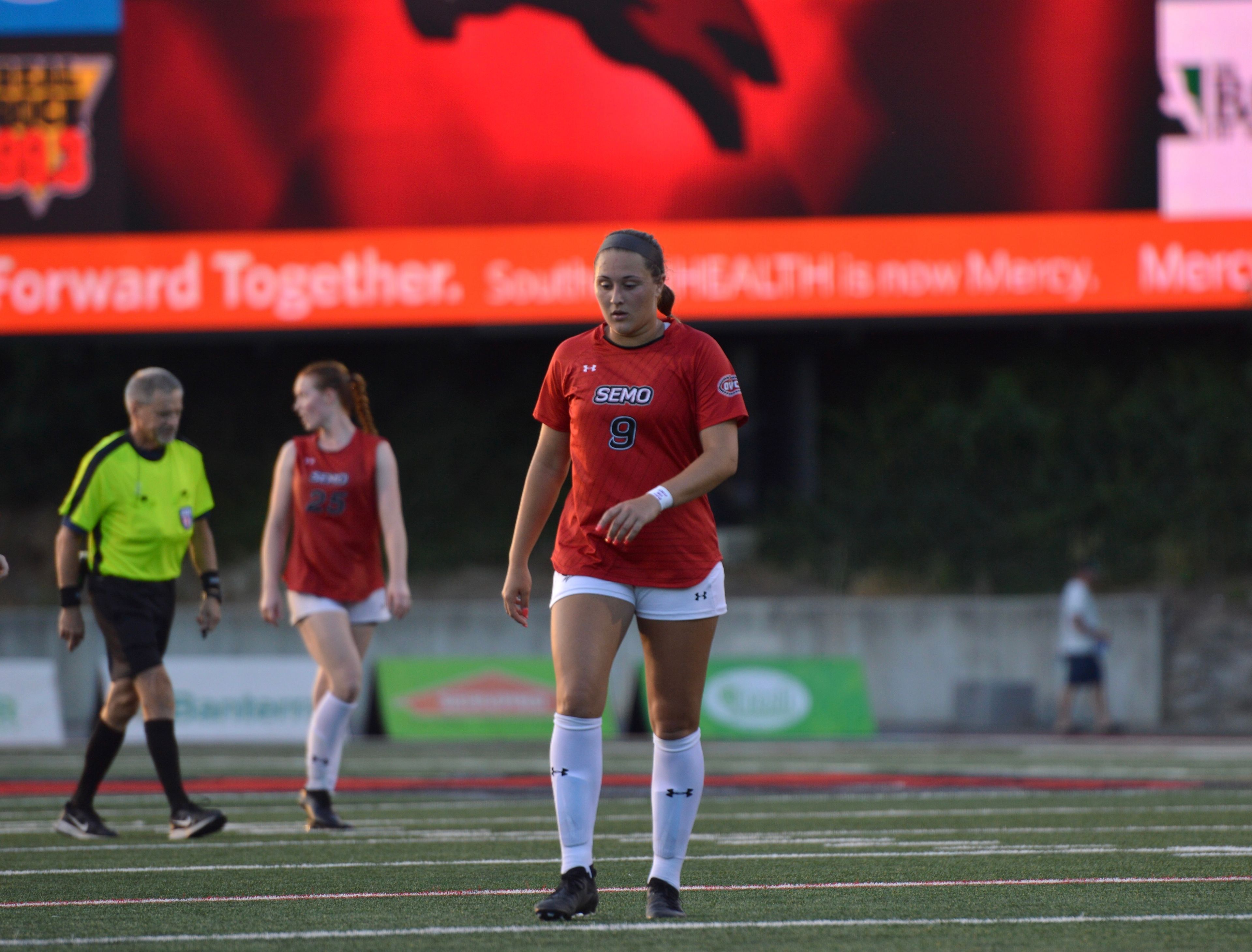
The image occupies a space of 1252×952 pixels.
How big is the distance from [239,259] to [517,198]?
117 inches

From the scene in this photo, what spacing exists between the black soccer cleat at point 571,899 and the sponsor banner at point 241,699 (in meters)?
11.6

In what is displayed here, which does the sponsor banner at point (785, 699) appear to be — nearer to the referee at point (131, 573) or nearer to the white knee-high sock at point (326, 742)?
the white knee-high sock at point (326, 742)

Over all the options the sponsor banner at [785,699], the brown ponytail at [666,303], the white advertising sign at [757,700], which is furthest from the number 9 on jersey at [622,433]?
the white advertising sign at [757,700]

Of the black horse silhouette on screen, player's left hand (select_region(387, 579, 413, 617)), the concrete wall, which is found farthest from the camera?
the concrete wall

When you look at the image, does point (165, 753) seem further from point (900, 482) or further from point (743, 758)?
point (900, 482)

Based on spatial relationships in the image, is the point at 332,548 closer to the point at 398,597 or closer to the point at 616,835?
the point at 398,597

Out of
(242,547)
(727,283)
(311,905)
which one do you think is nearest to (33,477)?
(242,547)

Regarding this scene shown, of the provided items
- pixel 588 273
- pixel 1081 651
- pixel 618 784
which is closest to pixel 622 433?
pixel 618 784

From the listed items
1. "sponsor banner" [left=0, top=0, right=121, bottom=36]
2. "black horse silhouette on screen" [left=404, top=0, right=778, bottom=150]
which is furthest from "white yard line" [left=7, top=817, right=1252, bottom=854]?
"sponsor banner" [left=0, top=0, right=121, bottom=36]

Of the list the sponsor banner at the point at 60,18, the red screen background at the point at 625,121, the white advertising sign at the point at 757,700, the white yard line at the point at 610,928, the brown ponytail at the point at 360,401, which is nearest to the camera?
the white yard line at the point at 610,928

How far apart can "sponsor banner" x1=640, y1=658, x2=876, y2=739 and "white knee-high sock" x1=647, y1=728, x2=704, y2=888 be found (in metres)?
12.0

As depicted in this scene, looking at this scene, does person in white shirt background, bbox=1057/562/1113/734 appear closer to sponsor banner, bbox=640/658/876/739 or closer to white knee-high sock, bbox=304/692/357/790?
sponsor banner, bbox=640/658/876/739

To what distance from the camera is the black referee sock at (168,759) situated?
786 cm

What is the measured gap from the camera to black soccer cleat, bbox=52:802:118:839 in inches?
313
